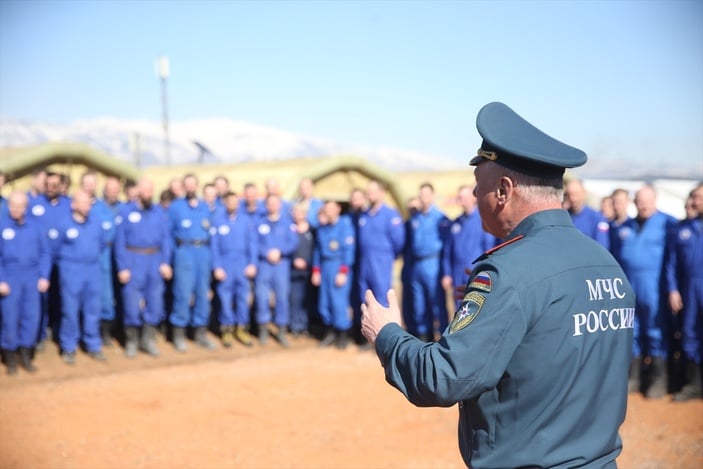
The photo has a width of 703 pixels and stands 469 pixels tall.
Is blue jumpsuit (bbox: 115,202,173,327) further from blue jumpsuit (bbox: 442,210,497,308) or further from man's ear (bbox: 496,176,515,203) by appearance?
man's ear (bbox: 496,176,515,203)

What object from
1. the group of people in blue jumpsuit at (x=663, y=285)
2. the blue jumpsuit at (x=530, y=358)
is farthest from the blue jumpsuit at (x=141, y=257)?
the blue jumpsuit at (x=530, y=358)

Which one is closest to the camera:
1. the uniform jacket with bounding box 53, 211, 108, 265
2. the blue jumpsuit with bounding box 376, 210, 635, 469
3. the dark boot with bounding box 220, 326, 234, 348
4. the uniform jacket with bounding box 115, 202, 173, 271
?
the blue jumpsuit with bounding box 376, 210, 635, 469

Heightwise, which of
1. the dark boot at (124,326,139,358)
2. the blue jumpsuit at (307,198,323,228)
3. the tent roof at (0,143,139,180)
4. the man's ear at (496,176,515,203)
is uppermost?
the man's ear at (496,176,515,203)

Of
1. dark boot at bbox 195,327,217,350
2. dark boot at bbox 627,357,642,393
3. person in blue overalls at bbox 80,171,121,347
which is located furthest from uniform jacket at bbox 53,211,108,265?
dark boot at bbox 627,357,642,393

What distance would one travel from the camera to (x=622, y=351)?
6.31ft

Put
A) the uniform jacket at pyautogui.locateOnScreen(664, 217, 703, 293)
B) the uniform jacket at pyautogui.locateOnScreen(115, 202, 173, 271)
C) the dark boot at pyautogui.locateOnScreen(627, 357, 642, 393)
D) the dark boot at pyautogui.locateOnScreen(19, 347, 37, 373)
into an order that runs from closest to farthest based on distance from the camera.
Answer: the uniform jacket at pyautogui.locateOnScreen(664, 217, 703, 293), the dark boot at pyautogui.locateOnScreen(627, 357, 642, 393), the dark boot at pyautogui.locateOnScreen(19, 347, 37, 373), the uniform jacket at pyautogui.locateOnScreen(115, 202, 173, 271)

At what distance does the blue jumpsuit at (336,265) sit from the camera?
8.42 metres

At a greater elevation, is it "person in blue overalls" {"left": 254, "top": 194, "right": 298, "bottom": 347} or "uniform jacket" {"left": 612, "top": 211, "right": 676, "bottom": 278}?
"uniform jacket" {"left": 612, "top": 211, "right": 676, "bottom": 278}

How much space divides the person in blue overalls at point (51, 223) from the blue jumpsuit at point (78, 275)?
207 mm

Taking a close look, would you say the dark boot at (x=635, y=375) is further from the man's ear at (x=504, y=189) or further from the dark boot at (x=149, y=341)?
the man's ear at (x=504, y=189)

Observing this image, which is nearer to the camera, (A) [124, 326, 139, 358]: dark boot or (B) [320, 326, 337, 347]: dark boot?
(A) [124, 326, 139, 358]: dark boot

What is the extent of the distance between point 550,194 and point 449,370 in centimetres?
61

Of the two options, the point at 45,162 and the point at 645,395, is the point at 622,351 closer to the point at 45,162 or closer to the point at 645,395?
the point at 645,395

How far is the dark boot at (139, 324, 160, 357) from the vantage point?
7.79 m
